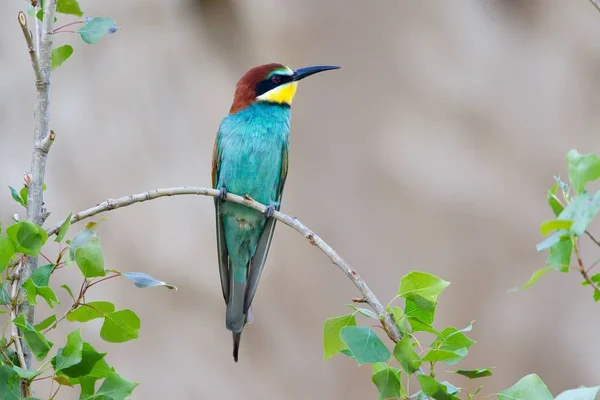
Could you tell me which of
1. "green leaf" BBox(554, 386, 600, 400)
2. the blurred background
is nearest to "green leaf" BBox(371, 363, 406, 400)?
"green leaf" BBox(554, 386, 600, 400)

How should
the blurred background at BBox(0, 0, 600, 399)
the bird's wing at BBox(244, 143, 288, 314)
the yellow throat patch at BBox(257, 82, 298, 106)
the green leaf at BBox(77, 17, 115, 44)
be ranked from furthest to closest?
the blurred background at BBox(0, 0, 600, 399), the yellow throat patch at BBox(257, 82, 298, 106), the bird's wing at BBox(244, 143, 288, 314), the green leaf at BBox(77, 17, 115, 44)

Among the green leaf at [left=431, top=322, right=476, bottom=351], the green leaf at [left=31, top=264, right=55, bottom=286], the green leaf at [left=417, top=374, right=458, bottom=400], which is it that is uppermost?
the green leaf at [left=31, top=264, right=55, bottom=286]

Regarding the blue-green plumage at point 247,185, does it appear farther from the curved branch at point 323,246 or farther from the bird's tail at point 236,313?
the curved branch at point 323,246

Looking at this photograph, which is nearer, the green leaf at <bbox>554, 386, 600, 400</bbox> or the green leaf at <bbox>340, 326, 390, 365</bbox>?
the green leaf at <bbox>554, 386, 600, 400</bbox>

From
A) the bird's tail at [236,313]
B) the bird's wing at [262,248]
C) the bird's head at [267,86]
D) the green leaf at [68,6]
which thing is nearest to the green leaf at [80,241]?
the green leaf at [68,6]

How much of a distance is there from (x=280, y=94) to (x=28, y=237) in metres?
1.10

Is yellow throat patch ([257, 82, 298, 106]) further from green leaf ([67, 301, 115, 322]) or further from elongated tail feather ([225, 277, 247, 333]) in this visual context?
green leaf ([67, 301, 115, 322])

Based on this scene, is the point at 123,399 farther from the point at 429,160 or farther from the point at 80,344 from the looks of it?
the point at 429,160

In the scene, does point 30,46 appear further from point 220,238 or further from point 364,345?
point 220,238

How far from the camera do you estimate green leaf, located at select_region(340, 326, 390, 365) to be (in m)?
0.76

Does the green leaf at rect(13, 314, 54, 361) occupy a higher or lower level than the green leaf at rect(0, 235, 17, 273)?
lower

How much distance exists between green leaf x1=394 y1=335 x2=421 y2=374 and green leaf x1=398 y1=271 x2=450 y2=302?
0.07 meters

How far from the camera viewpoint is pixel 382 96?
290cm

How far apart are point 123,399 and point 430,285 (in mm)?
349
